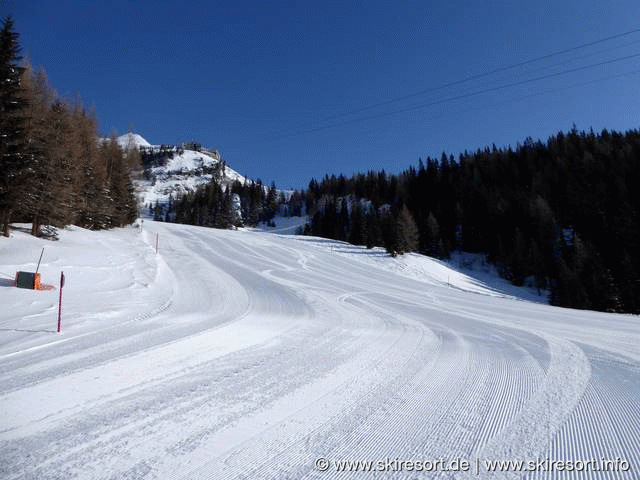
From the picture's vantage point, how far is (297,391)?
3.99 m

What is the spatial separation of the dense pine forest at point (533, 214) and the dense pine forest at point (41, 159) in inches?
1115

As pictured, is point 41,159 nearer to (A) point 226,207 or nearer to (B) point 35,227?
(B) point 35,227


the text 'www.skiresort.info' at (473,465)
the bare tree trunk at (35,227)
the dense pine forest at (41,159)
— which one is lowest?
the text 'www.skiresort.info' at (473,465)

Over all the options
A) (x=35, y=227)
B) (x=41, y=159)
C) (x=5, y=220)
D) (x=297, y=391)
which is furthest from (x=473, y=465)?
(x=35, y=227)

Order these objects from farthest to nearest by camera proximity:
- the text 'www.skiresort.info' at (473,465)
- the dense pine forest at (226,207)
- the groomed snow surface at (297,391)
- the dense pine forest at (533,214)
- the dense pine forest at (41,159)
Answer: the dense pine forest at (226,207)
the dense pine forest at (533,214)
the dense pine forest at (41,159)
the groomed snow surface at (297,391)
the text 'www.skiresort.info' at (473,465)

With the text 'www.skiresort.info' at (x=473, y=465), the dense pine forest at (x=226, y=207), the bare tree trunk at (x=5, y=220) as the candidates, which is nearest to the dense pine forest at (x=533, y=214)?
the dense pine forest at (x=226, y=207)

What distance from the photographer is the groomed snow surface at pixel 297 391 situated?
2625 millimetres

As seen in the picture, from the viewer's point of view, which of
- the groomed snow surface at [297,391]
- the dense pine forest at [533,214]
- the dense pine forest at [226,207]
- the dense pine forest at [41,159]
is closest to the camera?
the groomed snow surface at [297,391]

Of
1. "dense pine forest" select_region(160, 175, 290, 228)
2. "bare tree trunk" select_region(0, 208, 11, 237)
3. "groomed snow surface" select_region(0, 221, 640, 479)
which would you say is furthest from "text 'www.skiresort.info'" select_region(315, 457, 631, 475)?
"dense pine forest" select_region(160, 175, 290, 228)

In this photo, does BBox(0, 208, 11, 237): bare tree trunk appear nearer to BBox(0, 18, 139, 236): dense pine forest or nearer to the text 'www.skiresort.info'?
BBox(0, 18, 139, 236): dense pine forest

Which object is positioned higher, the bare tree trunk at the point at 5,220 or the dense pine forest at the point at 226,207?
the dense pine forest at the point at 226,207

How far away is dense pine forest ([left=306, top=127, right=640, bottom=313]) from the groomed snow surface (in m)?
28.9

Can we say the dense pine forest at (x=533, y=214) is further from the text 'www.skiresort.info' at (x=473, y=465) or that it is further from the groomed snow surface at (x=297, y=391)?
the text 'www.skiresort.info' at (x=473, y=465)

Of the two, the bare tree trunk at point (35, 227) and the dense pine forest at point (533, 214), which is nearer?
the bare tree trunk at point (35, 227)
